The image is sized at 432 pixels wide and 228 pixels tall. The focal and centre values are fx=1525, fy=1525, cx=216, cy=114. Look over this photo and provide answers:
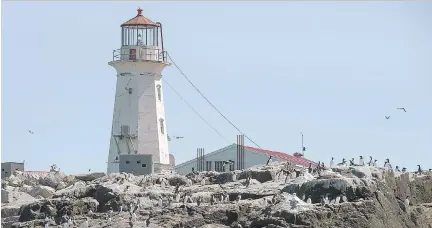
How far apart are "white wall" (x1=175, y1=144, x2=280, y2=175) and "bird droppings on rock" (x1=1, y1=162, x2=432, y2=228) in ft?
13.8

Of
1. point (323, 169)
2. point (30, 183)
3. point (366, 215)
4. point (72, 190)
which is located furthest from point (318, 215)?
point (30, 183)

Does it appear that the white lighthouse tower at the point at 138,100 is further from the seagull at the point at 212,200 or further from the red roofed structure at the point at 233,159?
the seagull at the point at 212,200

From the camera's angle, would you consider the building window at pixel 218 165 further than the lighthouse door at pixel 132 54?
No

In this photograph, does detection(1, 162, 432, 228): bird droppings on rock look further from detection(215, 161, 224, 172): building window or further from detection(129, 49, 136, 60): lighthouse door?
detection(129, 49, 136, 60): lighthouse door

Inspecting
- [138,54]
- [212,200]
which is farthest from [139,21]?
[212,200]

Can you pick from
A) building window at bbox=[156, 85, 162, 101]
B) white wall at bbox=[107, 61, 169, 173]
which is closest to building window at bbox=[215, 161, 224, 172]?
white wall at bbox=[107, 61, 169, 173]

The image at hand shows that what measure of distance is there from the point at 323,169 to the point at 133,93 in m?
11.6

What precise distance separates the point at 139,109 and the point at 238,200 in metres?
13.8

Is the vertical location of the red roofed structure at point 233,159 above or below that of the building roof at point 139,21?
below

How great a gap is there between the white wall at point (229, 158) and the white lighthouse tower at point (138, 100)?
868 mm

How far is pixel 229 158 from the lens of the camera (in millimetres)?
48344

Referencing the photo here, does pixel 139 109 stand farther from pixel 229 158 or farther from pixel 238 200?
pixel 238 200

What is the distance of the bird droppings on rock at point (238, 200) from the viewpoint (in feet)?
112

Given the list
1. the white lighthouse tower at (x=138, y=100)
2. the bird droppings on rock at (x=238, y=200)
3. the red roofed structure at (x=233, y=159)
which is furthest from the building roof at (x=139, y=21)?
the bird droppings on rock at (x=238, y=200)
